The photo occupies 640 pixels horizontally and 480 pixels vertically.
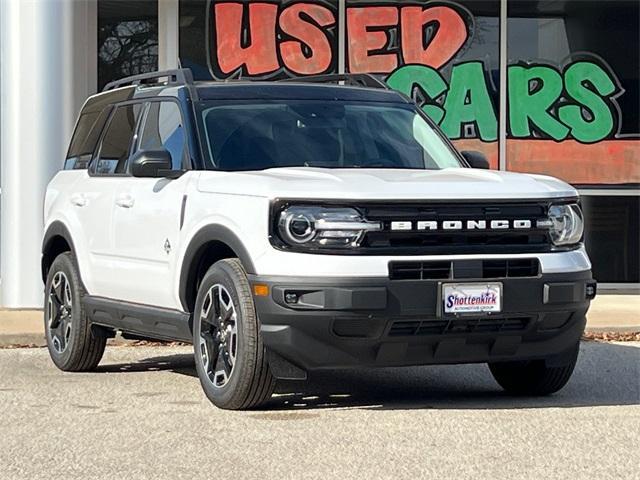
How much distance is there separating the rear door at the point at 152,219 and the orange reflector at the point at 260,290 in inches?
37.6

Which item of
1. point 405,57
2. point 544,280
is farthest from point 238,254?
point 405,57

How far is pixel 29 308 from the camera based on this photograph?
12.9 m

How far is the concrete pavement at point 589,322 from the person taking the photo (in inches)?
436

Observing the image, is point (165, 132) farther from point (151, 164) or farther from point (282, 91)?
point (282, 91)

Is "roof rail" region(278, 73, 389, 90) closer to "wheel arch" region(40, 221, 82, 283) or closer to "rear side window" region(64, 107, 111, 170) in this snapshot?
"rear side window" region(64, 107, 111, 170)

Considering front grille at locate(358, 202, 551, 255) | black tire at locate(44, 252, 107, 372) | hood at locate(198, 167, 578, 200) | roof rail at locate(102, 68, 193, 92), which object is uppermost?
roof rail at locate(102, 68, 193, 92)

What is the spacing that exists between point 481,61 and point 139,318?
8.17 metres

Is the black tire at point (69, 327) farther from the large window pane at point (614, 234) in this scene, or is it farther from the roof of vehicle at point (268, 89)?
the large window pane at point (614, 234)

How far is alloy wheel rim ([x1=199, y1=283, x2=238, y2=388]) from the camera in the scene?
7293 millimetres

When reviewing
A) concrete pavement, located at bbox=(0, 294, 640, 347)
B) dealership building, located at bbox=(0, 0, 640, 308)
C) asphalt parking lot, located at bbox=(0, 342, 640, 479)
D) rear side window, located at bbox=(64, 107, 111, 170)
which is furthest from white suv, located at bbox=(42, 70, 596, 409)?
dealership building, located at bbox=(0, 0, 640, 308)

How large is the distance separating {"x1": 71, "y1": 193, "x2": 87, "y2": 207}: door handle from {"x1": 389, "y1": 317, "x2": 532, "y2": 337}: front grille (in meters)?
2.98

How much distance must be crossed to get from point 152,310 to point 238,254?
122cm

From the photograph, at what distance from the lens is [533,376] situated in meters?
7.97

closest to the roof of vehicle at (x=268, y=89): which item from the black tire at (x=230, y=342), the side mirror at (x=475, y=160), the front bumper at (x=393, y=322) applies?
the side mirror at (x=475, y=160)
